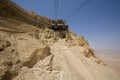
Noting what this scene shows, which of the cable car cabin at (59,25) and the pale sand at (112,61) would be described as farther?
the pale sand at (112,61)

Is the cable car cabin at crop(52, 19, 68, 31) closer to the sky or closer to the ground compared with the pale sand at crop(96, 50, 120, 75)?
closer to the sky

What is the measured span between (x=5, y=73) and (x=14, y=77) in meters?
0.38

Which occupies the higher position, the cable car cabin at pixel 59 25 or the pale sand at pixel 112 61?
the cable car cabin at pixel 59 25

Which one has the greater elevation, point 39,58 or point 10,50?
point 10,50

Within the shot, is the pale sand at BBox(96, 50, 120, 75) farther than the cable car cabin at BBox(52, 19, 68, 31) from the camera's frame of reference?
Yes

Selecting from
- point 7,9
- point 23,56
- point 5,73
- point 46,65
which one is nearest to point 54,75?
point 46,65

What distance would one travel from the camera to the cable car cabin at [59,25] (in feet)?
55.3

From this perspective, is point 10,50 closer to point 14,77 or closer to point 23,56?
point 23,56

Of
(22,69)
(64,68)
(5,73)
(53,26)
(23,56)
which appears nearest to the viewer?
(5,73)

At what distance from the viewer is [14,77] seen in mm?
3904

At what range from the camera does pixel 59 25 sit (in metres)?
17.2

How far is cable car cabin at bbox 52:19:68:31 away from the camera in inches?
663

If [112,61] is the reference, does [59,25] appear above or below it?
above

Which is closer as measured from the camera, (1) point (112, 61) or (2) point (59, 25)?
(2) point (59, 25)
